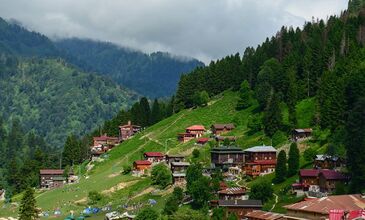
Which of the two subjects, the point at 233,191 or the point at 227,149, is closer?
the point at 233,191

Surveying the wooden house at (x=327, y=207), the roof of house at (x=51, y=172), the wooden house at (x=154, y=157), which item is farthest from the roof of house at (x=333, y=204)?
the roof of house at (x=51, y=172)

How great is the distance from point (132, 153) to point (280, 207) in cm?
7898

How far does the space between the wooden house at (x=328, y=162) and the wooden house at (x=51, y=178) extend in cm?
8224

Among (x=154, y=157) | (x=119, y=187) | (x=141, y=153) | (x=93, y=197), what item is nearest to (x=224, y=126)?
(x=154, y=157)

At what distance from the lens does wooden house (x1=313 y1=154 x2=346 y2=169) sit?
A: 116m

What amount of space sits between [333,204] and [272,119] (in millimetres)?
61225

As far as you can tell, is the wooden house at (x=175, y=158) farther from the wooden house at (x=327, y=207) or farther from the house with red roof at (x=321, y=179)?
the wooden house at (x=327, y=207)

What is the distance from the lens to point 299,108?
154 m

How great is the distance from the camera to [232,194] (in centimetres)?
11225

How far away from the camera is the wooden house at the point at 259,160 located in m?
130

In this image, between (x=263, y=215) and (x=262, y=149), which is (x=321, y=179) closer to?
(x=263, y=215)

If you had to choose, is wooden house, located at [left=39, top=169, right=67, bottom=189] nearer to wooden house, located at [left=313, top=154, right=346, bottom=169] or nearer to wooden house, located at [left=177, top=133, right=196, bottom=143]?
wooden house, located at [left=177, top=133, right=196, bottom=143]

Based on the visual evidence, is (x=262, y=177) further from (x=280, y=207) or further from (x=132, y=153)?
(x=132, y=153)

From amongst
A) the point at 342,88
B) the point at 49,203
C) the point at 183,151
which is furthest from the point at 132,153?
the point at 342,88
